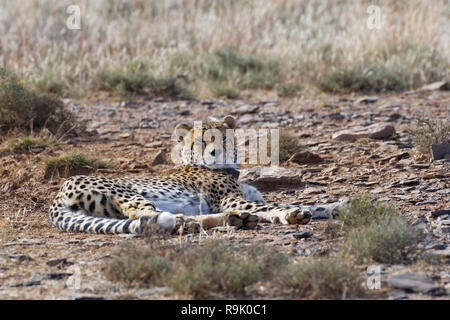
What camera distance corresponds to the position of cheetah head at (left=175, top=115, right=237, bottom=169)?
19.0ft

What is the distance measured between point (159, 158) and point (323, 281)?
4.56m

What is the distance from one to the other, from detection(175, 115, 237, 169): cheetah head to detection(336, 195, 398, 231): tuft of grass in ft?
4.97

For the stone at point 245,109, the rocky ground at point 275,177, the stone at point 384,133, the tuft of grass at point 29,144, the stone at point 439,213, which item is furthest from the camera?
the stone at point 245,109

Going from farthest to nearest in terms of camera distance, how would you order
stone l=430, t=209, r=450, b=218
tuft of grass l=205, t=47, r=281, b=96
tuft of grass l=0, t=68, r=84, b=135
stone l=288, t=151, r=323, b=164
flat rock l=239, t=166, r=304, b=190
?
1. tuft of grass l=205, t=47, r=281, b=96
2. tuft of grass l=0, t=68, r=84, b=135
3. stone l=288, t=151, r=323, b=164
4. flat rock l=239, t=166, r=304, b=190
5. stone l=430, t=209, r=450, b=218

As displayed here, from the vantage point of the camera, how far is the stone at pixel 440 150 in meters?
6.77

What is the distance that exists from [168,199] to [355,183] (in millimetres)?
2126

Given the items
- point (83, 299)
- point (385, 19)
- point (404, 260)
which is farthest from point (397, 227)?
point (385, 19)

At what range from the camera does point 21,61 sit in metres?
12.0

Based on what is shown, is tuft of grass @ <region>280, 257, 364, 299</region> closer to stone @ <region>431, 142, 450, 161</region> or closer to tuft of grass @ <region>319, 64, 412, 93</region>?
stone @ <region>431, 142, 450, 161</region>

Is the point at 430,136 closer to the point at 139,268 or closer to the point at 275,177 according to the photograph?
the point at 275,177

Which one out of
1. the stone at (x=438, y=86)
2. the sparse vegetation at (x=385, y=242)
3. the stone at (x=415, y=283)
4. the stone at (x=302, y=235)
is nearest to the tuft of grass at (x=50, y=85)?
the stone at (x=438, y=86)

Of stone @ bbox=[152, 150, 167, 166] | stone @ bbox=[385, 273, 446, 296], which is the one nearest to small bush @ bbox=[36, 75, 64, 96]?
stone @ bbox=[152, 150, 167, 166]

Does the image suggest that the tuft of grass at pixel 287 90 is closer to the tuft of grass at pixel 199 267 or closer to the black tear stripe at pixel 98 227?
the black tear stripe at pixel 98 227

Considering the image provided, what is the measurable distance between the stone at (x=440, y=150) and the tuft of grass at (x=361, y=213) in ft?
7.74
